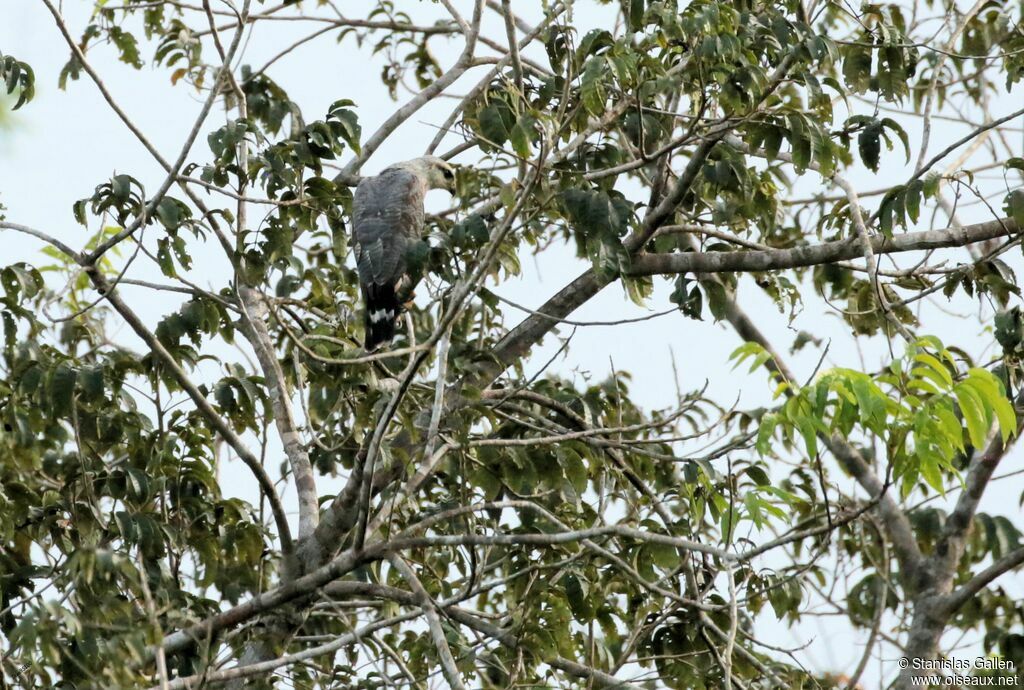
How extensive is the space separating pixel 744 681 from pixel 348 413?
2.06m

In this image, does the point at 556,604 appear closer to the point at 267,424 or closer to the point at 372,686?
the point at 372,686

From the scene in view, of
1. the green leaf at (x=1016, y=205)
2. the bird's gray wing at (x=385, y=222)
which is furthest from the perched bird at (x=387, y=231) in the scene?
the green leaf at (x=1016, y=205)

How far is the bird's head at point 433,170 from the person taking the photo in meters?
6.10

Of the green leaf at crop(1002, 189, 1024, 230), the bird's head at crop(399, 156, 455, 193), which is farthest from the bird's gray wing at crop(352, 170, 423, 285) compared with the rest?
the green leaf at crop(1002, 189, 1024, 230)

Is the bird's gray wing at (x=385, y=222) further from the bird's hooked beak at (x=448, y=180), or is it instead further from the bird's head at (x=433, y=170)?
the bird's hooked beak at (x=448, y=180)

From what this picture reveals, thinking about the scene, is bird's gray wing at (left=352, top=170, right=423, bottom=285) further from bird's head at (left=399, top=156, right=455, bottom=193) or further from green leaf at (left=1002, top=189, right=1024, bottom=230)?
green leaf at (left=1002, top=189, right=1024, bottom=230)

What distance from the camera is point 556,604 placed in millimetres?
4355

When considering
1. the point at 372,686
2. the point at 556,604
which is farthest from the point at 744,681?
the point at 372,686

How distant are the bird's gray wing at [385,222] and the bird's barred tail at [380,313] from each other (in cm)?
4

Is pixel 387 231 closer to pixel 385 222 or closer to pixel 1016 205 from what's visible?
pixel 385 222
